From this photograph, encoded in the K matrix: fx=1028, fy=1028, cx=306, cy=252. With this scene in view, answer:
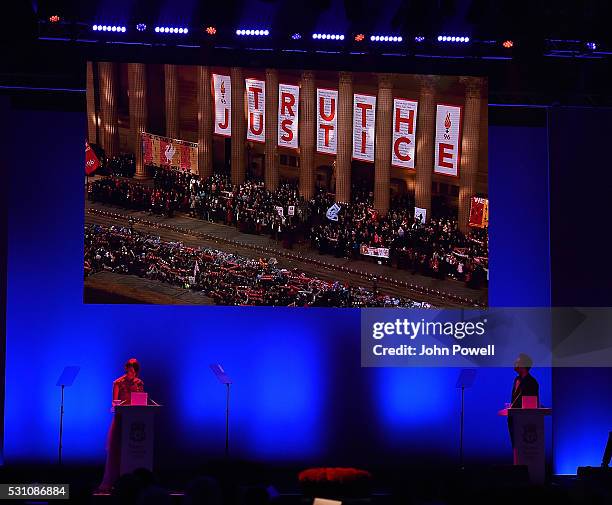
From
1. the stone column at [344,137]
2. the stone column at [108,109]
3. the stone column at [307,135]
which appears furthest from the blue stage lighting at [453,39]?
the stone column at [108,109]

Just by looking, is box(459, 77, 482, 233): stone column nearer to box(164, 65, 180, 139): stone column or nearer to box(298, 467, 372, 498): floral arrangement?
box(164, 65, 180, 139): stone column

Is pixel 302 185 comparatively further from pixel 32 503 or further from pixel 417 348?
pixel 32 503

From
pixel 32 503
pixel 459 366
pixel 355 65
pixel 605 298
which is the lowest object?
pixel 32 503

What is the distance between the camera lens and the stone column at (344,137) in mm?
10203

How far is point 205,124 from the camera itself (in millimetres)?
10141

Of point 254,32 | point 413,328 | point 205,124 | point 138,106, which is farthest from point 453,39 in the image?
point 138,106

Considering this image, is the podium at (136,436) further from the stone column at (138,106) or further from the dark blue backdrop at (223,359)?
the stone column at (138,106)

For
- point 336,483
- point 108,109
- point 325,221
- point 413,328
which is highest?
point 108,109

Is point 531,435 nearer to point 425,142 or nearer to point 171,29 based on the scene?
point 425,142

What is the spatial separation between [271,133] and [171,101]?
1.03 meters

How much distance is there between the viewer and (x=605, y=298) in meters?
10.5

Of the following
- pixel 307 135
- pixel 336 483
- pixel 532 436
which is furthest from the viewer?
pixel 307 135

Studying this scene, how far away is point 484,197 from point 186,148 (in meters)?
2.99

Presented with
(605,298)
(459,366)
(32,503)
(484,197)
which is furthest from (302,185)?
(32,503)
